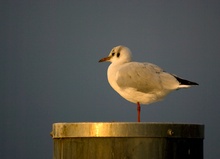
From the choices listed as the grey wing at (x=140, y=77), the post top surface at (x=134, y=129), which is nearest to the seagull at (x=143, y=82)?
the grey wing at (x=140, y=77)

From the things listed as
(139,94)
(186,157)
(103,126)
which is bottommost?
(186,157)

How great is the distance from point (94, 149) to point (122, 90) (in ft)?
20.9

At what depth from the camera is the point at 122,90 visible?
11258mm

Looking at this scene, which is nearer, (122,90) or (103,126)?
(103,126)

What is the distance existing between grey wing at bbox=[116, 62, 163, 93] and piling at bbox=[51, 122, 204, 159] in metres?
5.59

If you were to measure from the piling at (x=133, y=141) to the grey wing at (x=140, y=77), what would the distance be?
18.3ft

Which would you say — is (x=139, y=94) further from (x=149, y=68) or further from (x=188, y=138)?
(x=188, y=138)

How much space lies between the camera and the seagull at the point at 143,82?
1049 centimetres

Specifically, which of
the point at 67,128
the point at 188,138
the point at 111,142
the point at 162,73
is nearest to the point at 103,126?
the point at 111,142

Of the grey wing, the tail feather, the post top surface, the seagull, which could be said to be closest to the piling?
the post top surface

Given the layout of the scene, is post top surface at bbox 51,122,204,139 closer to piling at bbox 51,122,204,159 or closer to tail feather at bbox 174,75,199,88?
piling at bbox 51,122,204,159

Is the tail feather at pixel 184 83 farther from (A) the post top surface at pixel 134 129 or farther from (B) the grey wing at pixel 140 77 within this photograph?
(A) the post top surface at pixel 134 129

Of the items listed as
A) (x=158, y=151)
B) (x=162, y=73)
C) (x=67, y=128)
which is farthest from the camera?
(x=162, y=73)

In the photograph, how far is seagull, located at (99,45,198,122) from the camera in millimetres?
10492
